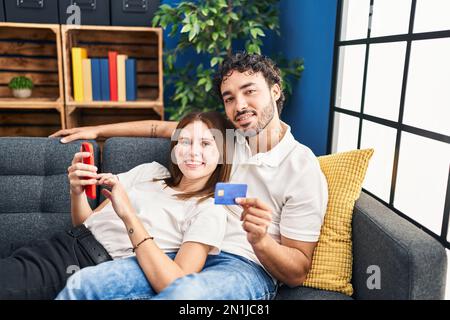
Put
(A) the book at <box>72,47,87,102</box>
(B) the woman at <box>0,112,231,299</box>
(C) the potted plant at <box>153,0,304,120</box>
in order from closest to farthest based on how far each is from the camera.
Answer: (B) the woman at <box>0,112,231,299</box> → (C) the potted plant at <box>153,0,304,120</box> → (A) the book at <box>72,47,87,102</box>

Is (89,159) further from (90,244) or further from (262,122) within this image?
(262,122)

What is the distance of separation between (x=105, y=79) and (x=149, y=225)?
1.59 m

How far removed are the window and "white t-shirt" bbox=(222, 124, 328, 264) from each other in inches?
18.0

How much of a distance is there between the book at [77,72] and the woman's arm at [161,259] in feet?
5.53

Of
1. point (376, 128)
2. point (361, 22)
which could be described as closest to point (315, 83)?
point (361, 22)

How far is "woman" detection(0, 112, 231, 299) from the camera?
42.4 inches

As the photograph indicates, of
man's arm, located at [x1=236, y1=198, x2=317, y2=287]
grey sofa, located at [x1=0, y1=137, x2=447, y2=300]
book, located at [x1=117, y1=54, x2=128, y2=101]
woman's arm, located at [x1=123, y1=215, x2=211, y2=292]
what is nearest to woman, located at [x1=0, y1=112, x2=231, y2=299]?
woman's arm, located at [x1=123, y1=215, x2=211, y2=292]

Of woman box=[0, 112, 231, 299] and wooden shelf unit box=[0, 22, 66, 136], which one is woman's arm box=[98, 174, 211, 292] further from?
wooden shelf unit box=[0, 22, 66, 136]

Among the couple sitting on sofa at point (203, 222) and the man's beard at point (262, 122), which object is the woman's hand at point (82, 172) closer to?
the couple sitting on sofa at point (203, 222)

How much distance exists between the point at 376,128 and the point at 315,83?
619 mm

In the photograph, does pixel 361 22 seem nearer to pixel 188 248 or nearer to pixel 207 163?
pixel 207 163

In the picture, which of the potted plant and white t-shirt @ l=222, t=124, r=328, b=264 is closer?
white t-shirt @ l=222, t=124, r=328, b=264

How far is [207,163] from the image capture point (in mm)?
1262

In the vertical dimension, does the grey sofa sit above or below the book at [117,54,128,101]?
below
